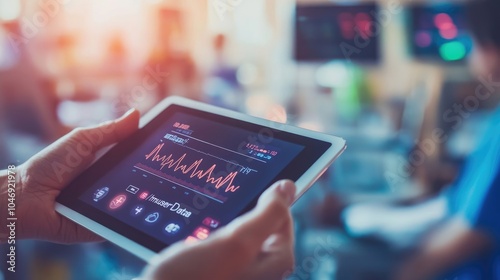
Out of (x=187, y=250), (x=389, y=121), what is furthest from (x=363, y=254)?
(x=187, y=250)

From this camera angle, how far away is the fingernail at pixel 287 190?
0.58 metres

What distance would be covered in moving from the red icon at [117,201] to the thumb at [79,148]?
0.41ft

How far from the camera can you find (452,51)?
1836mm

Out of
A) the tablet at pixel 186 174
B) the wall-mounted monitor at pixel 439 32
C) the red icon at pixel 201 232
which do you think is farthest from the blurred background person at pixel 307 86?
the red icon at pixel 201 232

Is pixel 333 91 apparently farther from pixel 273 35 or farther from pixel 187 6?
pixel 187 6

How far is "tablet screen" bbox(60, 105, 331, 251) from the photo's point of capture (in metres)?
0.64

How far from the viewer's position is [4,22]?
1286 millimetres

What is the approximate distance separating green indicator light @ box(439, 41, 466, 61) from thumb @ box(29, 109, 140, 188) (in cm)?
137

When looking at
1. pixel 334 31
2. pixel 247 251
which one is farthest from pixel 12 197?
pixel 334 31

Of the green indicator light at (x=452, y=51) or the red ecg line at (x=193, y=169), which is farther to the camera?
the green indicator light at (x=452, y=51)

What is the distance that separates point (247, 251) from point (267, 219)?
0.13 feet

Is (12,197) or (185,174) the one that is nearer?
(185,174)

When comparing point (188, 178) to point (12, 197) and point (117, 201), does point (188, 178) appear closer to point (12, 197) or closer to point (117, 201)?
point (117, 201)

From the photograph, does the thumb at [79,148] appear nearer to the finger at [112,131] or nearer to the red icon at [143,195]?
the finger at [112,131]
